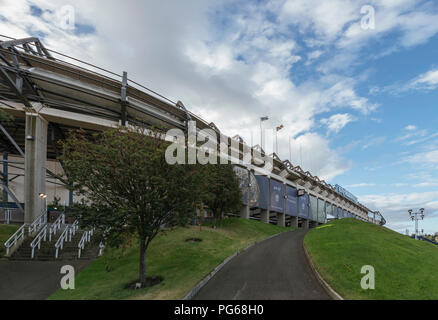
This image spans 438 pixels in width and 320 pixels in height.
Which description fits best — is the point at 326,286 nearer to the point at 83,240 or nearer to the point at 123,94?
the point at 83,240

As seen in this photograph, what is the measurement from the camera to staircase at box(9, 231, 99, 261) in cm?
1798

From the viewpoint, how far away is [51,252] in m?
18.6

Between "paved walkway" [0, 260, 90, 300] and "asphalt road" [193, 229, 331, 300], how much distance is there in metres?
8.06

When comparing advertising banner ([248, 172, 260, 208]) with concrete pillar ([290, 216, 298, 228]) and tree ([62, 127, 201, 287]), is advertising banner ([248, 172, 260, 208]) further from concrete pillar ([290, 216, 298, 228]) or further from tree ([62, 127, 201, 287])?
tree ([62, 127, 201, 287])

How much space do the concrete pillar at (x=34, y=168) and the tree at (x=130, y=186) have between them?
1313 cm

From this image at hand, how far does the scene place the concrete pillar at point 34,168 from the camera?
2277 cm

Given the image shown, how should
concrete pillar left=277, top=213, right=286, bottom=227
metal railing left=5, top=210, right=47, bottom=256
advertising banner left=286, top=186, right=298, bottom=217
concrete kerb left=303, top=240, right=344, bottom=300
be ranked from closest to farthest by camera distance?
1. concrete kerb left=303, top=240, right=344, bottom=300
2. metal railing left=5, top=210, right=47, bottom=256
3. concrete pillar left=277, top=213, right=286, bottom=227
4. advertising banner left=286, top=186, right=298, bottom=217

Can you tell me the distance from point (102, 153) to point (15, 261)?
11.1 metres

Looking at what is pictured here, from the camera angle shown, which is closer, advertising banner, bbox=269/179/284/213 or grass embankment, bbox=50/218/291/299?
grass embankment, bbox=50/218/291/299

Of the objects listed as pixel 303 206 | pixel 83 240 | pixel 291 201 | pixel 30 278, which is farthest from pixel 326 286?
pixel 303 206

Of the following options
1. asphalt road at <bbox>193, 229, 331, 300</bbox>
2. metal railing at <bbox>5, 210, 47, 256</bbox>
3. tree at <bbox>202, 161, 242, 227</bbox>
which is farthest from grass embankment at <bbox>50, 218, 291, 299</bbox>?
metal railing at <bbox>5, 210, 47, 256</bbox>

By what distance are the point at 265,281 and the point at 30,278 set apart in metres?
12.7
